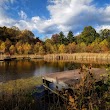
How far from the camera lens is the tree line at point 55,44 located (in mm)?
51000

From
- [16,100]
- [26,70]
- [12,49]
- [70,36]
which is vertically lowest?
[26,70]

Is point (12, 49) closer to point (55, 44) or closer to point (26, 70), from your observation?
point (55, 44)

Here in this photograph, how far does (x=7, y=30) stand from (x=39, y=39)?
13.2 m

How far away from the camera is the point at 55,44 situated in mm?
61562

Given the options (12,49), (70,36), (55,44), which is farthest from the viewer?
(70,36)

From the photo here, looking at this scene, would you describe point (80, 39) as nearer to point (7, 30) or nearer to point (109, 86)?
point (7, 30)

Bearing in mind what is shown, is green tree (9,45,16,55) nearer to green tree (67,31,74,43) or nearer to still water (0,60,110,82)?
green tree (67,31,74,43)

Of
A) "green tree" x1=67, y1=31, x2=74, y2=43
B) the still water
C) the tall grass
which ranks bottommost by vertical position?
the still water

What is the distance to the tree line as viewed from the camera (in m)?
51.0

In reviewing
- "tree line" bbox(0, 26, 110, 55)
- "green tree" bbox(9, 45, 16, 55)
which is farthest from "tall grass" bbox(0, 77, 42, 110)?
"green tree" bbox(9, 45, 16, 55)

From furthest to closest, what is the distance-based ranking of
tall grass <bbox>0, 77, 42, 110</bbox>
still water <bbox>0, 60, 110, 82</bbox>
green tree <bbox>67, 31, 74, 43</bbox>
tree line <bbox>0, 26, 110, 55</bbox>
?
green tree <bbox>67, 31, 74, 43</bbox>, tree line <bbox>0, 26, 110, 55</bbox>, still water <bbox>0, 60, 110, 82</bbox>, tall grass <bbox>0, 77, 42, 110</bbox>

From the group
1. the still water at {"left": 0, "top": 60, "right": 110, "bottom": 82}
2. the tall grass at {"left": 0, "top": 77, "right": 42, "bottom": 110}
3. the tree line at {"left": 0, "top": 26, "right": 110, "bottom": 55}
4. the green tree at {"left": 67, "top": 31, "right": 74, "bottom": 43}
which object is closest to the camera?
the tall grass at {"left": 0, "top": 77, "right": 42, "bottom": 110}

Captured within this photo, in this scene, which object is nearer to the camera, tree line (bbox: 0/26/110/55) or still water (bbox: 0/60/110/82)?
still water (bbox: 0/60/110/82)

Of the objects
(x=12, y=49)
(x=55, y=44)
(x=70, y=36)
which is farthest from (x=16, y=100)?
(x=70, y=36)
